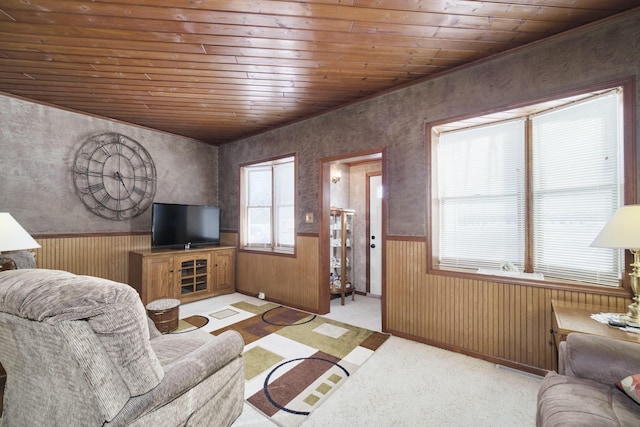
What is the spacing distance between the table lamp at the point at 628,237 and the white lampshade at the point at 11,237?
12.4ft

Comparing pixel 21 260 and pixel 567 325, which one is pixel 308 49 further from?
pixel 21 260

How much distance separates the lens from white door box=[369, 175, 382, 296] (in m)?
4.79

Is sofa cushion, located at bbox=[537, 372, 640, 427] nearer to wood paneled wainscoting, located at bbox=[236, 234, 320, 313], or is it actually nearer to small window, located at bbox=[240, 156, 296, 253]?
wood paneled wainscoting, located at bbox=[236, 234, 320, 313]

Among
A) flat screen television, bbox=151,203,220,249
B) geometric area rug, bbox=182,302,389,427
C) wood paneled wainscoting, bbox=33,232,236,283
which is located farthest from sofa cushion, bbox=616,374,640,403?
wood paneled wainscoting, bbox=33,232,236,283

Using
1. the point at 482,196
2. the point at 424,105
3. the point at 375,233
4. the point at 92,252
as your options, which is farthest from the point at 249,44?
the point at 92,252

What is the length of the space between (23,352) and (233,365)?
2.99ft

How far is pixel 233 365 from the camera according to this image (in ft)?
5.18

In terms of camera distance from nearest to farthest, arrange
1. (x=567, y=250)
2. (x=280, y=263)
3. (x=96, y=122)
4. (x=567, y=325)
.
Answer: (x=567, y=325) < (x=567, y=250) < (x=96, y=122) < (x=280, y=263)

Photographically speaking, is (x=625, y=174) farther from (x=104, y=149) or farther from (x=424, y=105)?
(x=104, y=149)

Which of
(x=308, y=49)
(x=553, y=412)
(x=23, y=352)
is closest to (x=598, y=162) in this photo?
(x=553, y=412)

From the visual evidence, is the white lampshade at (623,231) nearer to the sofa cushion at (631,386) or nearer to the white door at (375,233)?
the sofa cushion at (631,386)

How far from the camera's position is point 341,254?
4391 mm

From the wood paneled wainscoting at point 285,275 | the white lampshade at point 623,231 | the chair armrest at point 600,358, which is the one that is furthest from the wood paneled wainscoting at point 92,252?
the white lampshade at point 623,231

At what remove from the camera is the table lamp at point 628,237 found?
5.13 feet
